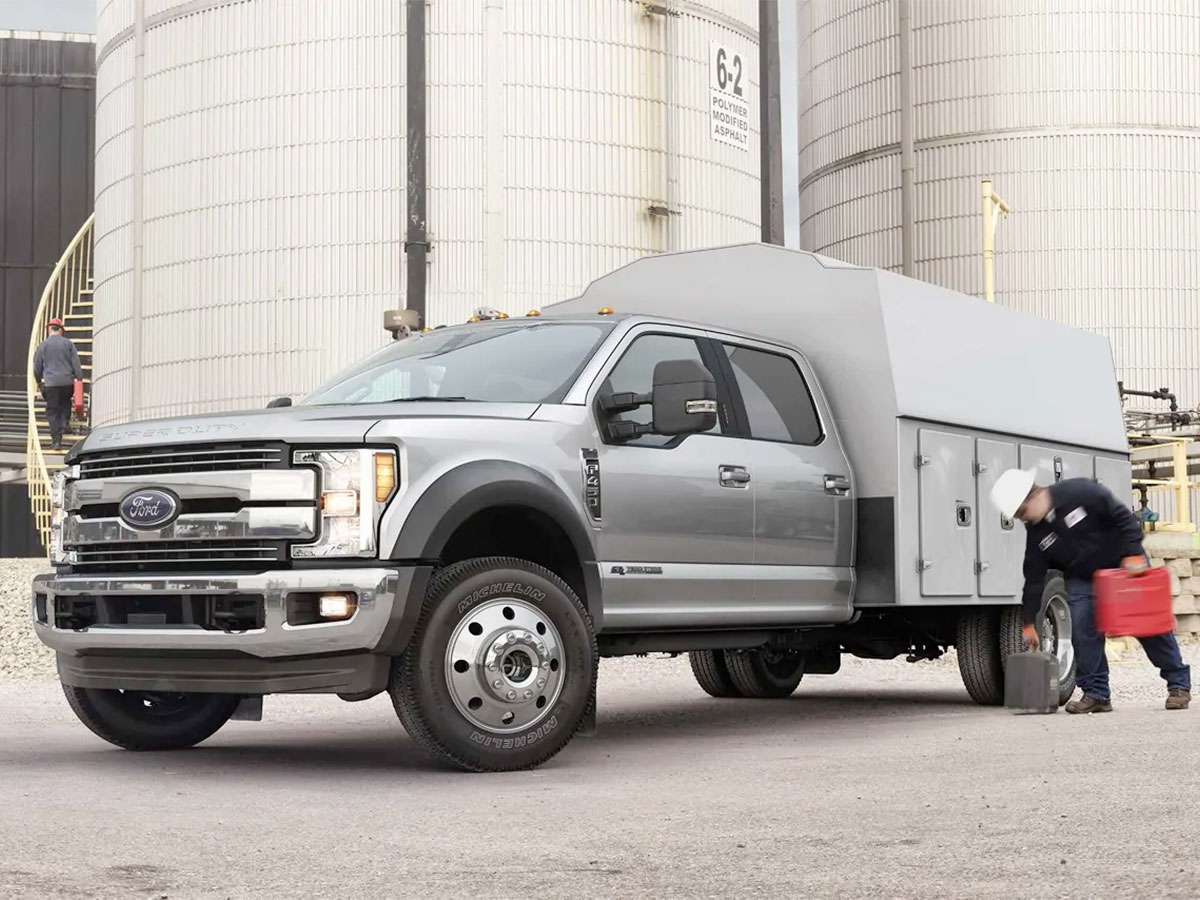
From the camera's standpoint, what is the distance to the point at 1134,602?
1066 cm

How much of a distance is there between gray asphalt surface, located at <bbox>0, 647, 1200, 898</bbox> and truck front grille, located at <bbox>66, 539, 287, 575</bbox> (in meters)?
0.91

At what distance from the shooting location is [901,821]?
6.38m

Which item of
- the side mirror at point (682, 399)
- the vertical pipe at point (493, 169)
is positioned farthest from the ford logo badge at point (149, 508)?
the vertical pipe at point (493, 169)

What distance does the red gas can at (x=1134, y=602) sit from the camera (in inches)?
419

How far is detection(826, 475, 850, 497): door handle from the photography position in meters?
10.1

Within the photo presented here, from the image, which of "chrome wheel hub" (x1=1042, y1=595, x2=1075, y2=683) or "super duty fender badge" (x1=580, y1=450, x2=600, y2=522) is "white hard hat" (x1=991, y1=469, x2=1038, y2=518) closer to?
"chrome wheel hub" (x1=1042, y1=595, x2=1075, y2=683)

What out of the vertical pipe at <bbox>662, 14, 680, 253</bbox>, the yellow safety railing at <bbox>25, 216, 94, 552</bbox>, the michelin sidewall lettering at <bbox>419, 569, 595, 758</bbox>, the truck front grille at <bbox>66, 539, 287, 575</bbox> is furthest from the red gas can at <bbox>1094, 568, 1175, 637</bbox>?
the yellow safety railing at <bbox>25, 216, 94, 552</bbox>

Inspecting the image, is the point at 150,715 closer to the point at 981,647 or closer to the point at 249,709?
the point at 249,709

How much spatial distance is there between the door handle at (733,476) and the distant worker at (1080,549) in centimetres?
224

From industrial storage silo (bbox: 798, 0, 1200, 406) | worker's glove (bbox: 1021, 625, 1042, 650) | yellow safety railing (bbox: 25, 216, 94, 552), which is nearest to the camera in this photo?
worker's glove (bbox: 1021, 625, 1042, 650)

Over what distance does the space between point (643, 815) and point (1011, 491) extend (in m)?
4.94

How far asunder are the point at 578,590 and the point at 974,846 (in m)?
3.09

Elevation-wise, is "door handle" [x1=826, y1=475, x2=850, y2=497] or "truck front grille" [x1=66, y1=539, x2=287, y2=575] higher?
"door handle" [x1=826, y1=475, x2=850, y2=497]

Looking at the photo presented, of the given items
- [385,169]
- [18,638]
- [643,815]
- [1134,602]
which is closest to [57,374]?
[385,169]
